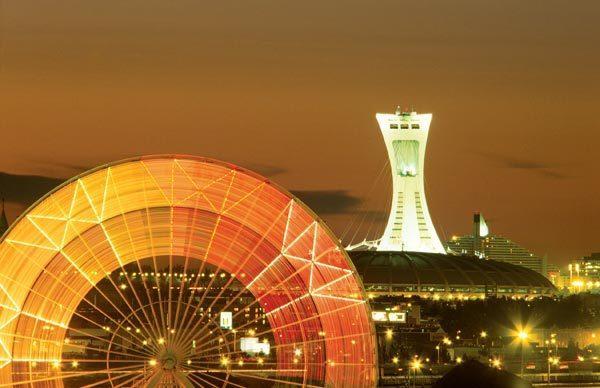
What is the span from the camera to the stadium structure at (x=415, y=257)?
15662 cm

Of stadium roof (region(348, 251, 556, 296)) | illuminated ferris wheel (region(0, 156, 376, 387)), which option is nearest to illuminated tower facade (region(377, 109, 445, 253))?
stadium roof (region(348, 251, 556, 296))

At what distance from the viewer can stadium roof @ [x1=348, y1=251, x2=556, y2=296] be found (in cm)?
15538

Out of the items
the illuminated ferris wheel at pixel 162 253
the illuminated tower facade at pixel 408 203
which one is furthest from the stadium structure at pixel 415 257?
the illuminated ferris wheel at pixel 162 253

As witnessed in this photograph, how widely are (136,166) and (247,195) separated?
2844 millimetres

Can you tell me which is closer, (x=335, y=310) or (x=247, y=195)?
(x=247, y=195)

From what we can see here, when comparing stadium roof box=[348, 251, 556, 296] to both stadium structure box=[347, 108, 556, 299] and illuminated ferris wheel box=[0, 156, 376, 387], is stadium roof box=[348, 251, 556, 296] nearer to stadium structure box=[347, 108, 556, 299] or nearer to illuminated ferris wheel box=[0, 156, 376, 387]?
stadium structure box=[347, 108, 556, 299]

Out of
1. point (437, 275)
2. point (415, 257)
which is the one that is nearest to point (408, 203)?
point (415, 257)

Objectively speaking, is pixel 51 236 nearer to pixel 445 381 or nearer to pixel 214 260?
pixel 214 260

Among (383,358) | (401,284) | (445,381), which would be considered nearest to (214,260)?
(445,381)

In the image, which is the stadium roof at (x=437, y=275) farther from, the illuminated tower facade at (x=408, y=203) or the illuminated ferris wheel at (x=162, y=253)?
the illuminated ferris wheel at (x=162, y=253)

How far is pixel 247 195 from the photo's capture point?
3466cm

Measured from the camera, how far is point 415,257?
539 feet

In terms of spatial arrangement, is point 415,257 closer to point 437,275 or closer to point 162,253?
point 437,275

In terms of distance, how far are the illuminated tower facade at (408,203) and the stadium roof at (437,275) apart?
8118 millimetres
